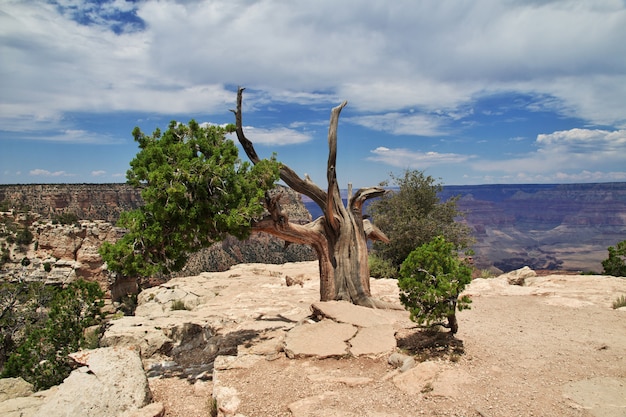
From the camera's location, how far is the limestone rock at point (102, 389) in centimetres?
577

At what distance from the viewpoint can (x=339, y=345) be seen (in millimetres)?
6969

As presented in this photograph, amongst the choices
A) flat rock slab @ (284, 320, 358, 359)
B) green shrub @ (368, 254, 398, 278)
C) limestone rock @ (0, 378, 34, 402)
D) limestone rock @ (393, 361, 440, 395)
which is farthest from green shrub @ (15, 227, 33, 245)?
limestone rock @ (393, 361, 440, 395)

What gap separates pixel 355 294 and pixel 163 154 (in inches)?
238

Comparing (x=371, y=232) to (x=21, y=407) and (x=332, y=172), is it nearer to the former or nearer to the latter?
(x=332, y=172)

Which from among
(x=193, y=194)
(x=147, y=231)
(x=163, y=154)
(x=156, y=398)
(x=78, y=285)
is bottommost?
(x=156, y=398)

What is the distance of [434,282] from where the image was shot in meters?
6.76

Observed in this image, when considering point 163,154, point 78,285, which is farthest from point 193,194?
point 78,285

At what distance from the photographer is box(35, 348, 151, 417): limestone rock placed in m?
5.77

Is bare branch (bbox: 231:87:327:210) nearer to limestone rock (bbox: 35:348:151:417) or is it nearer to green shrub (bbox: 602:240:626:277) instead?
limestone rock (bbox: 35:348:151:417)

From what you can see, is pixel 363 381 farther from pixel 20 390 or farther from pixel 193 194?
pixel 20 390

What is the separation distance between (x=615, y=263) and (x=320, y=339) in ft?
48.5

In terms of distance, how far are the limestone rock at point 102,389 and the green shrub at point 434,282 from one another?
4554mm

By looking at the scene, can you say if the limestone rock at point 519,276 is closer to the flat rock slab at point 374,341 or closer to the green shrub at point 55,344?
the flat rock slab at point 374,341

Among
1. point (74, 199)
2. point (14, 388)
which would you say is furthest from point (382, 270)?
point (74, 199)
